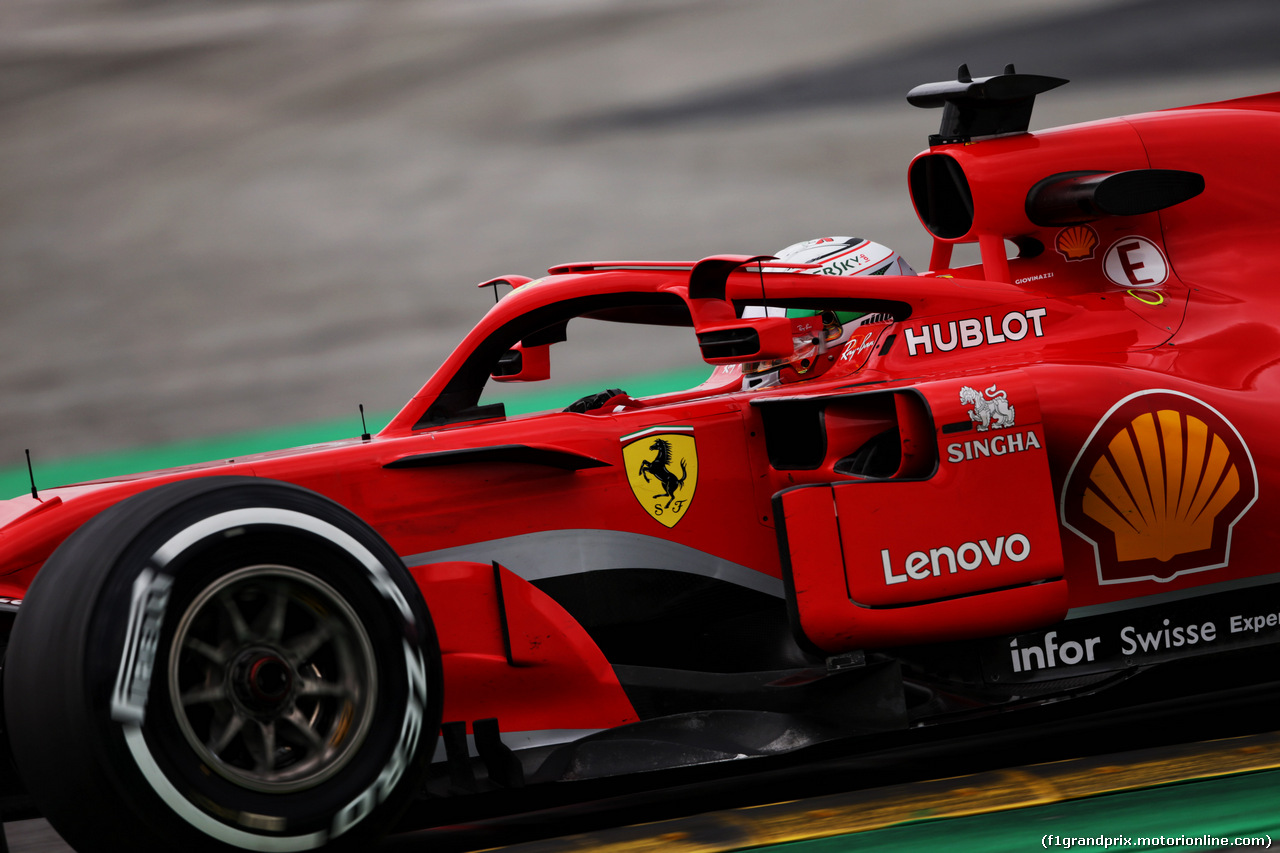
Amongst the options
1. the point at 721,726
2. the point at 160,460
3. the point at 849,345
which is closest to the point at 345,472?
the point at 721,726

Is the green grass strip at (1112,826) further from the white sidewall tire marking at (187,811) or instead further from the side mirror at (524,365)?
the side mirror at (524,365)

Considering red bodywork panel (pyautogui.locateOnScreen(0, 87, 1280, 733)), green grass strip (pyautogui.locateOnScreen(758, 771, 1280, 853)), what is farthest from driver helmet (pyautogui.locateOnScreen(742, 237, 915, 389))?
green grass strip (pyautogui.locateOnScreen(758, 771, 1280, 853))

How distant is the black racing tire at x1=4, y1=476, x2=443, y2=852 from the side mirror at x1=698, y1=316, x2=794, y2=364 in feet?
3.76

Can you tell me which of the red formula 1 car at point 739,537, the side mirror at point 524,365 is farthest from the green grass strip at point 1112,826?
the side mirror at point 524,365

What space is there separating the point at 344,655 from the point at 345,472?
24.1 inches

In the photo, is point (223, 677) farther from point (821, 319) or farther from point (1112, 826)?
point (821, 319)

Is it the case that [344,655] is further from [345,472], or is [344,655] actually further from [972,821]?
[972,821]

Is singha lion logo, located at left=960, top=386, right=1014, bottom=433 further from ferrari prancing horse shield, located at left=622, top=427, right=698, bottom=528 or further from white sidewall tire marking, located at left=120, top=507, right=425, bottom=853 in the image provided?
white sidewall tire marking, located at left=120, top=507, right=425, bottom=853

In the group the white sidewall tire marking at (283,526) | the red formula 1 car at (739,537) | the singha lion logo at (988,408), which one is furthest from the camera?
the singha lion logo at (988,408)

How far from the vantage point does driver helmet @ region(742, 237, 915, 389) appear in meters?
4.14

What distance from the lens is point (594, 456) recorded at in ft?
10.8

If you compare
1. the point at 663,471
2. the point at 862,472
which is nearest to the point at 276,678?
the point at 663,471

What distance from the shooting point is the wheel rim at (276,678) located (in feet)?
8.46

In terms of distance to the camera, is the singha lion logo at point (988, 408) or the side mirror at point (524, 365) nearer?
the singha lion logo at point (988, 408)
